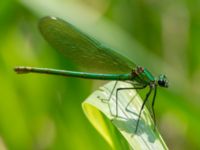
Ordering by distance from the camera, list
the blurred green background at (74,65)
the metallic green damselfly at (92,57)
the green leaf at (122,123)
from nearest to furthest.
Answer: the green leaf at (122,123)
the blurred green background at (74,65)
the metallic green damselfly at (92,57)

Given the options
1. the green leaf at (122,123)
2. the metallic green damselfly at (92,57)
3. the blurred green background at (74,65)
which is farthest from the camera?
the metallic green damselfly at (92,57)

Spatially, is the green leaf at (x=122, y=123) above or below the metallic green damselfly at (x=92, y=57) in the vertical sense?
below

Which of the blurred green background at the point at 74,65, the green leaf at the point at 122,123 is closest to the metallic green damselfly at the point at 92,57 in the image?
the blurred green background at the point at 74,65

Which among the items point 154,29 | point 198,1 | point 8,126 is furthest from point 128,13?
point 8,126

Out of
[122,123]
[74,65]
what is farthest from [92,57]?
[122,123]

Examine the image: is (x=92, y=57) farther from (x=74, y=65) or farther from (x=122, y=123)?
(x=122, y=123)

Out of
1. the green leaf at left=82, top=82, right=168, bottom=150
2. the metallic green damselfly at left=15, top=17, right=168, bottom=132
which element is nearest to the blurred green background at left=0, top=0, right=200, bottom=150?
the metallic green damselfly at left=15, top=17, right=168, bottom=132

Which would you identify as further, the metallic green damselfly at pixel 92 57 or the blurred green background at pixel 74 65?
the metallic green damselfly at pixel 92 57

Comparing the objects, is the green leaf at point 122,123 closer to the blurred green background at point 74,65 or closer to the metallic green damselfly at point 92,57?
the blurred green background at point 74,65
